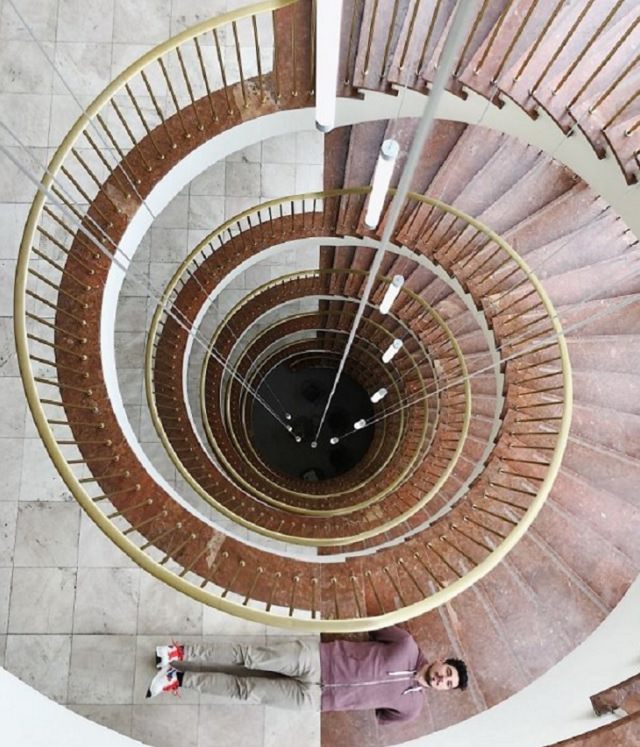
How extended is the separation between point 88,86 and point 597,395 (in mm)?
6477

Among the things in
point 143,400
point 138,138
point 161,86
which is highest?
point 161,86

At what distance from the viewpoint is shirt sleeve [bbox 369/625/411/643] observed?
5.50 meters

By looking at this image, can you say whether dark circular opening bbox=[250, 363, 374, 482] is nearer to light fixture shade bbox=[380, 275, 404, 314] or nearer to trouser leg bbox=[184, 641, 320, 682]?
trouser leg bbox=[184, 641, 320, 682]

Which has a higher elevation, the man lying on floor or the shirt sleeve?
the shirt sleeve

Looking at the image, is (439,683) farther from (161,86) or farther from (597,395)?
(161,86)

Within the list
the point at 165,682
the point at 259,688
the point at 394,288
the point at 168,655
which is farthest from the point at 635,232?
the point at 165,682

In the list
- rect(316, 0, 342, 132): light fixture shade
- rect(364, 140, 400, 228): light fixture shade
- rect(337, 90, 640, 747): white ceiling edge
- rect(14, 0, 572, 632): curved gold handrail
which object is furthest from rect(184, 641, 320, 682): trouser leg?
rect(316, 0, 342, 132): light fixture shade

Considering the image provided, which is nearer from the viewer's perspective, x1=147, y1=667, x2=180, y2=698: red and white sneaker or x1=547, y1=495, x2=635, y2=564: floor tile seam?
x1=147, y1=667, x2=180, y2=698: red and white sneaker

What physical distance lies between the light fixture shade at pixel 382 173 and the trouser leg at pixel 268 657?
370 centimetres

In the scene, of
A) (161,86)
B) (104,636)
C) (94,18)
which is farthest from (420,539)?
(94,18)

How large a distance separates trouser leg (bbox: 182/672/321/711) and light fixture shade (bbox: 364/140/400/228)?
3931 mm

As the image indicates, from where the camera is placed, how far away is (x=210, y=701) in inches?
235

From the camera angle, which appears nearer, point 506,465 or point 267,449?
point 506,465

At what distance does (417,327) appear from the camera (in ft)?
27.7
